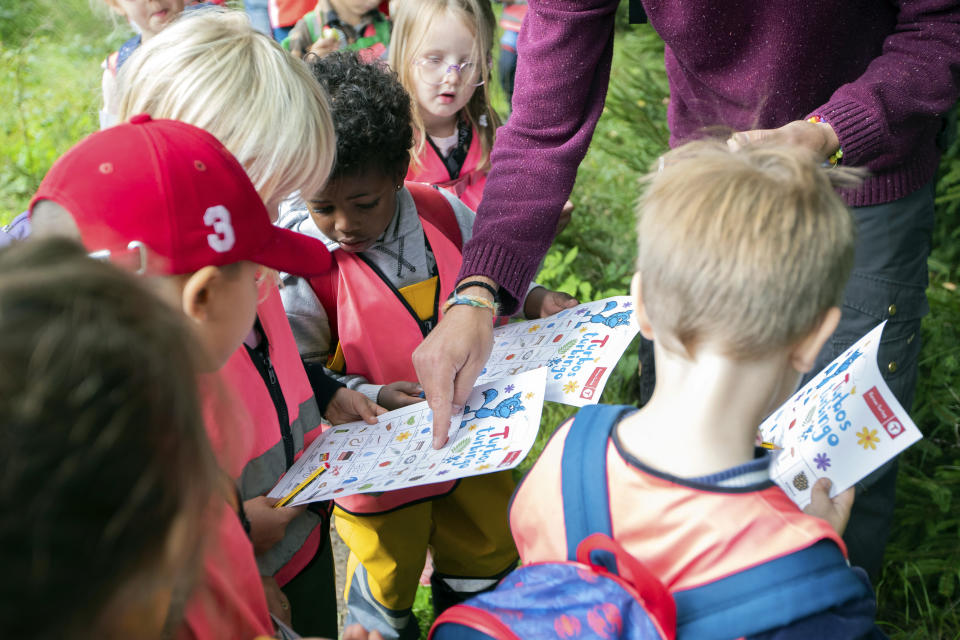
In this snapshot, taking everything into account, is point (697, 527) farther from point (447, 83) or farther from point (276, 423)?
point (447, 83)

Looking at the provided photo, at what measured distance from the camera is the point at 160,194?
46.6 inches

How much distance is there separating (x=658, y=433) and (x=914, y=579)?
202cm

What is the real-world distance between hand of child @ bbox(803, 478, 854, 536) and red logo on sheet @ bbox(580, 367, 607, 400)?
49 centimetres

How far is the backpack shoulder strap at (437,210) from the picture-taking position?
2.23m

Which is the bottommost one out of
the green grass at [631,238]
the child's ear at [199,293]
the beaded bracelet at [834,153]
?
the green grass at [631,238]

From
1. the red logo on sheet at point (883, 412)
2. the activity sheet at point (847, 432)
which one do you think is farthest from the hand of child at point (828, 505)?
the red logo on sheet at point (883, 412)

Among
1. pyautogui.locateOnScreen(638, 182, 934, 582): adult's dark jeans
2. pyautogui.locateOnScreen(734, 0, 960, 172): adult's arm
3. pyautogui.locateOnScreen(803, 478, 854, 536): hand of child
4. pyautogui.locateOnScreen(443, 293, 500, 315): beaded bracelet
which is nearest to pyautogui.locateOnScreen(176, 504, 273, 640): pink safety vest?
pyautogui.locateOnScreen(443, 293, 500, 315): beaded bracelet

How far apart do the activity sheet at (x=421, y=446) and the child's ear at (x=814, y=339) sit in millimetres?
560

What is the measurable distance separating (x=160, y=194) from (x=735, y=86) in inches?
51.7

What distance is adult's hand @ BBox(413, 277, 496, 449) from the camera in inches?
65.7

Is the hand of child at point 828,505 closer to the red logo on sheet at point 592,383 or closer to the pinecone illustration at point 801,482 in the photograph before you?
the pinecone illustration at point 801,482

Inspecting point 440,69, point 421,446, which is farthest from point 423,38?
point 421,446

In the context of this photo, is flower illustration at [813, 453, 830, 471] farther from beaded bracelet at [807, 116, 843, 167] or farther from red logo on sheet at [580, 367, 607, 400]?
beaded bracelet at [807, 116, 843, 167]

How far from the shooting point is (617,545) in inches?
40.5
